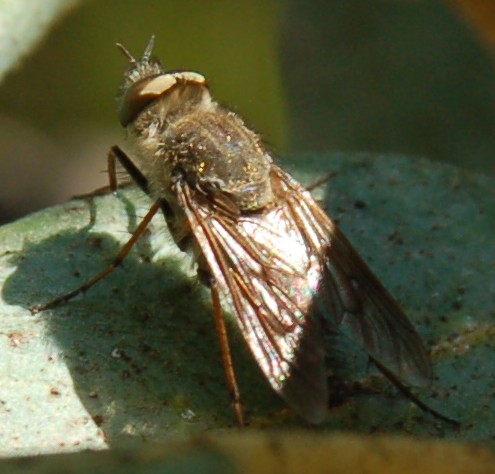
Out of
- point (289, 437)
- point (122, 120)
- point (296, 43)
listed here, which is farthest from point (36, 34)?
point (289, 437)

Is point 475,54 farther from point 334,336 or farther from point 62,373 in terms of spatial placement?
point 62,373

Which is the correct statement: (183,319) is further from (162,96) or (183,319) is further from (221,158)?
(162,96)

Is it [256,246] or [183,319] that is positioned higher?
[256,246]

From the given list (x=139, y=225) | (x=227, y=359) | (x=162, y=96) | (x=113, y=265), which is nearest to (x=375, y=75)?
(x=162, y=96)

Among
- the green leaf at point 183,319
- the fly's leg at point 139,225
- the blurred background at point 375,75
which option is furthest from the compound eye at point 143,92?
the blurred background at point 375,75

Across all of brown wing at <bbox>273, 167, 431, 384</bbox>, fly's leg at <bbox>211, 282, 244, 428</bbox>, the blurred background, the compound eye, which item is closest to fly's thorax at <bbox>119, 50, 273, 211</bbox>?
the compound eye

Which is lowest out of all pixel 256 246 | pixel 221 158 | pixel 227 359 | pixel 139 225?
pixel 227 359
